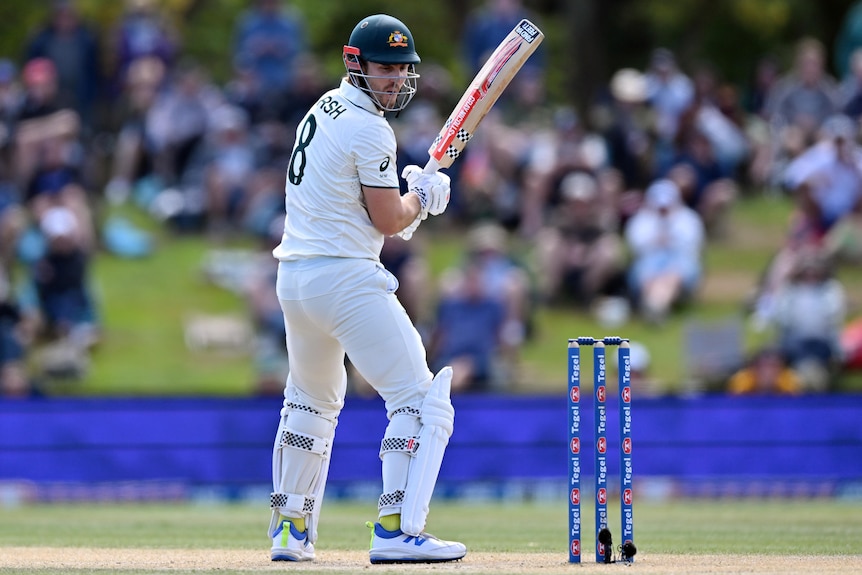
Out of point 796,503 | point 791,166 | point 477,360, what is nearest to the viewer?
point 796,503

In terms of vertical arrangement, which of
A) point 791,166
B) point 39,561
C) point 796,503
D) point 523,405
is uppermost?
point 791,166

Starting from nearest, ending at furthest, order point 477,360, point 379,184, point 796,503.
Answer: point 379,184, point 796,503, point 477,360

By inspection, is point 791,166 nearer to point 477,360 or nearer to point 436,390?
point 477,360

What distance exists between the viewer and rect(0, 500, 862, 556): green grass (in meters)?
7.97

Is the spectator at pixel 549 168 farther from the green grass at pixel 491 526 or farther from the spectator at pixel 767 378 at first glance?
the green grass at pixel 491 526

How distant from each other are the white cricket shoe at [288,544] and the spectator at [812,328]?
842cm

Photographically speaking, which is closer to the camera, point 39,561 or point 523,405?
point 39,561

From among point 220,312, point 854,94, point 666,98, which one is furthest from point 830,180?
point 220,312

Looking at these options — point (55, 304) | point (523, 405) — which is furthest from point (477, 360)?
point (55, 304)

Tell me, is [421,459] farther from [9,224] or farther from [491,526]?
[9,224]

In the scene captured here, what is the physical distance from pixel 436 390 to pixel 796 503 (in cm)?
638

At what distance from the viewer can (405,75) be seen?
6.80 metres

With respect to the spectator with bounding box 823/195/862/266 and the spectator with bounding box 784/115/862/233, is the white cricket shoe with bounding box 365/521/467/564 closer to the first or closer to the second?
the spectator with bounding box 823/195/862/266

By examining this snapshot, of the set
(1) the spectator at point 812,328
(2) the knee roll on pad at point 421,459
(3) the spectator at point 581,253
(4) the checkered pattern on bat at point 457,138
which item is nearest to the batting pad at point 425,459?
(2) the knee roll on pad at point 421,459
